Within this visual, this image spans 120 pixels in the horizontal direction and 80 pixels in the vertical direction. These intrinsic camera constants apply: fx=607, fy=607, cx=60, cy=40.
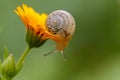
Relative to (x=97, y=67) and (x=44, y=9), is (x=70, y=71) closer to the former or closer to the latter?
(x=97, y=67)

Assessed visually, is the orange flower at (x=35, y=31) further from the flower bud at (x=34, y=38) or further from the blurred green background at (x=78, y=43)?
the blurred green background at (x=78, y=43)

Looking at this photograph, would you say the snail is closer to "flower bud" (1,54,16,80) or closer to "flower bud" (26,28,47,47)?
"flower bud" (26,28,47,47)

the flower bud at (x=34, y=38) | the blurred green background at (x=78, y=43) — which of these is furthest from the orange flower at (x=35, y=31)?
the blurred green background at (x=78, y=43)

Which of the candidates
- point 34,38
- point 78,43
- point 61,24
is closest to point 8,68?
point 34,38

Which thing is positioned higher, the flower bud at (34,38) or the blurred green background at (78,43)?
the flower bud at (34,38)

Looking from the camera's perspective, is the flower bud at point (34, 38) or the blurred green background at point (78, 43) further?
the blurred green background at point (78, 43)

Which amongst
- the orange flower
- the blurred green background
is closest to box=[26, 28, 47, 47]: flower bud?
the orange flower

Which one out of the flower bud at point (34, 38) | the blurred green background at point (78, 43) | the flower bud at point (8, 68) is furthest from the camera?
the blurred green background at point (78, 43)

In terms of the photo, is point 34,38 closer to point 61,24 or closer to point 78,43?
point 61,24
